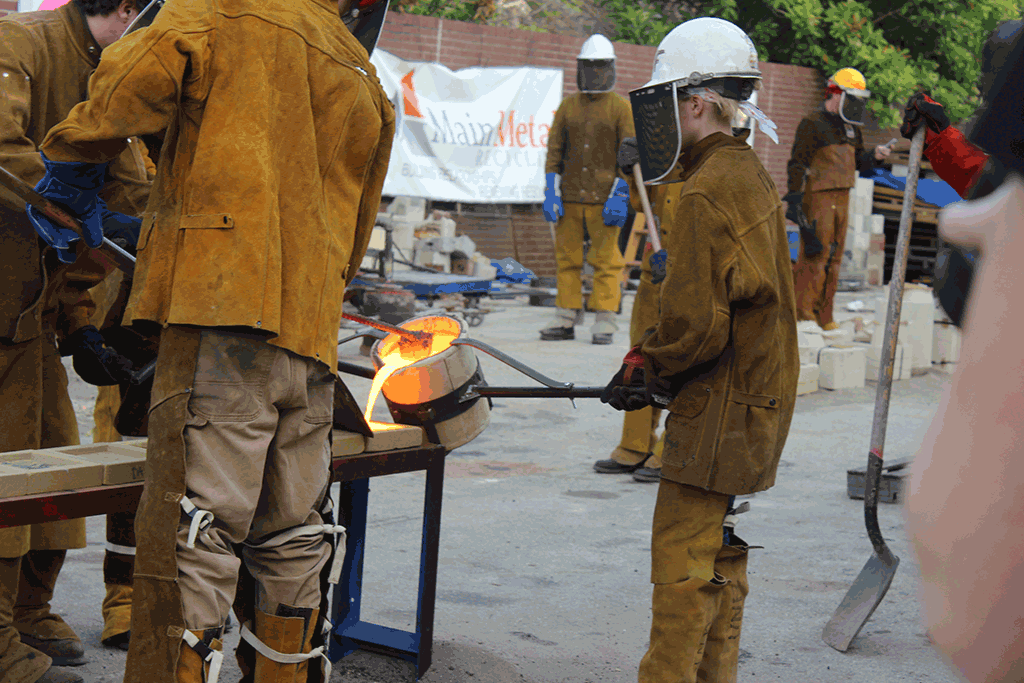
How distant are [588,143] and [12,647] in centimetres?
675

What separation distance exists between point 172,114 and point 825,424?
5.63 meters

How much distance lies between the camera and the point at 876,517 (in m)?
3.72

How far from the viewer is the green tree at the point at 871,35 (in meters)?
17.1

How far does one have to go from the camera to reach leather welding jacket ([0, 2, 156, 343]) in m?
2.79

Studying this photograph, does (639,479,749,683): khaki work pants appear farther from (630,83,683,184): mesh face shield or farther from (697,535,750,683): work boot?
(630,83,683,184): mesh face shield

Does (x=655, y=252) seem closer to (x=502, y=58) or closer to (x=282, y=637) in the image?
(x=282, y=637)

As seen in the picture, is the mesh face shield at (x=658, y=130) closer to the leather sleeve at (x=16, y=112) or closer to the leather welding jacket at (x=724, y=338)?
the leather welding jacket at (x=724, y=338)

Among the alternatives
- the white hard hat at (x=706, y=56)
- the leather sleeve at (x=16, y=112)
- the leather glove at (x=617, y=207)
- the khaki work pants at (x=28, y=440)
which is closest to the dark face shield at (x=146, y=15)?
the leather sleeve at (x=16, y=112)

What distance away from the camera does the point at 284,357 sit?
229 centimetres

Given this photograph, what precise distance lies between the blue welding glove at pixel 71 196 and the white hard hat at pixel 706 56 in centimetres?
151

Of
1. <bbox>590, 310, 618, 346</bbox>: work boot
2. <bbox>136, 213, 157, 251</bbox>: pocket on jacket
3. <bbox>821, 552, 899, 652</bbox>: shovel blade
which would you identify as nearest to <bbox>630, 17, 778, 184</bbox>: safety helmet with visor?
<bbox>136, 213, 157, 251</bbox>: pocket on jacket

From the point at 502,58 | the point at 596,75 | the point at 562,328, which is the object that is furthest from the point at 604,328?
the point at 502,58

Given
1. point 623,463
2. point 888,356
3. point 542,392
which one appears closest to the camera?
point 542,392

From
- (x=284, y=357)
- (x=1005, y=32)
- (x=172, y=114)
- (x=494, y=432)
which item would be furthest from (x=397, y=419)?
(x=494, y=432)
